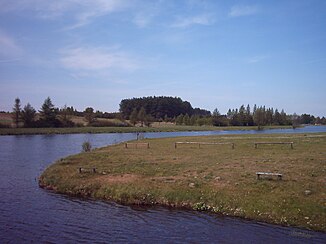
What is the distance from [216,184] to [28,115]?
126m

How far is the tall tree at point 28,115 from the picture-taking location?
13312cm

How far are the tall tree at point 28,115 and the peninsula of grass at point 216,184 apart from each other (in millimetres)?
108041

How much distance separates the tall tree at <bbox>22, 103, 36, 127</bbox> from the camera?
13312 centimetres

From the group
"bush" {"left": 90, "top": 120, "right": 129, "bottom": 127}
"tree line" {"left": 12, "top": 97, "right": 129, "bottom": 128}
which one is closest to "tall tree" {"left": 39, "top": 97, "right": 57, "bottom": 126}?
"tree line" {"left": 12, "top": 97, "right": 129, "bottom": 128}

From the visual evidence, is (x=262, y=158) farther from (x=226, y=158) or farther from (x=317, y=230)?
(x=317, y=230)

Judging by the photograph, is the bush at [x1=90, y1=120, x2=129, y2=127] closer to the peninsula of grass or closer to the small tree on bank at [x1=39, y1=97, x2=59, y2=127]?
the small tree on bank at [x1=39, y1=97, x2=59, y2=127]

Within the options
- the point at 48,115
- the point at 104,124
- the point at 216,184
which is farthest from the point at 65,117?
the point at 216,184

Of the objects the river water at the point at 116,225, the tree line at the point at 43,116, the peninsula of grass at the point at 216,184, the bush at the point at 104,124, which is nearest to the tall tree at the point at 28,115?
the tree line at the point at 43,116

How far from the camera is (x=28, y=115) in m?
134

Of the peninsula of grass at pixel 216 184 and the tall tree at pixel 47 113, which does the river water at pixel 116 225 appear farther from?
the tall tree at pixel 47 113

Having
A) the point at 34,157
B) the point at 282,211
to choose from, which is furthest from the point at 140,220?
the point at 34,157

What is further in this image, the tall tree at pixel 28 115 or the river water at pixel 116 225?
the tall tree at pixel 28 115

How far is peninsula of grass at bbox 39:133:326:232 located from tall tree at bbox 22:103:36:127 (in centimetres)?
10804

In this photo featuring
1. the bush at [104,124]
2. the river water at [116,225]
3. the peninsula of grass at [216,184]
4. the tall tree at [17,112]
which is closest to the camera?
the river water at [116,225]
